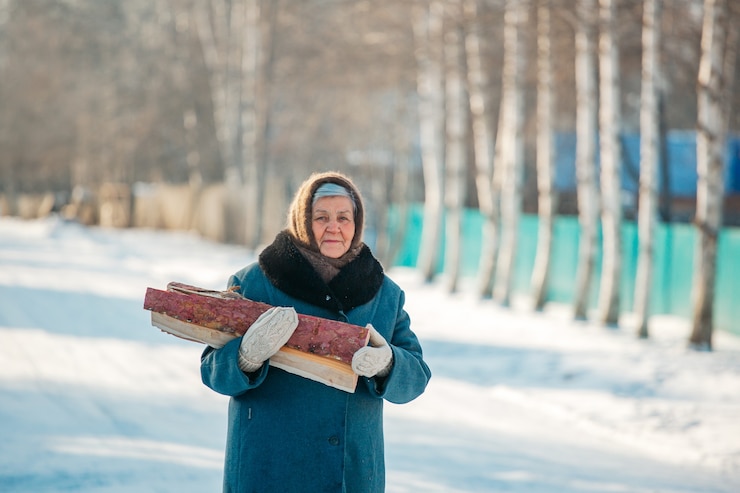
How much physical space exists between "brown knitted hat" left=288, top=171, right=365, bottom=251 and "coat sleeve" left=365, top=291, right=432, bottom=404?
321mm

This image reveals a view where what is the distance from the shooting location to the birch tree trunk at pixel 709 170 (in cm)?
1231

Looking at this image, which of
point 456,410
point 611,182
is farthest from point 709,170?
point 456,410

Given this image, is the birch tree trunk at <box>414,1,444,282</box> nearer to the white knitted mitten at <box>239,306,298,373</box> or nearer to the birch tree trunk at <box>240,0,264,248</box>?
the birch tree trunk at <box>240,0,264,248</box>

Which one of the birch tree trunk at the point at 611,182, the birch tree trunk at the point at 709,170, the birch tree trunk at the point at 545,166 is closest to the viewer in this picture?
the birch tree trunk at the point at 709,170

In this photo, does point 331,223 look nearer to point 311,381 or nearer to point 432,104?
point 311,381

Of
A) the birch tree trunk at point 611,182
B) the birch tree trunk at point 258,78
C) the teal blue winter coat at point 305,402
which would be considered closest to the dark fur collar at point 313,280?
the teal blue winter coat at point 305,402

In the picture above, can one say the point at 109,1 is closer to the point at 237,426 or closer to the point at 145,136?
the point at 145,136

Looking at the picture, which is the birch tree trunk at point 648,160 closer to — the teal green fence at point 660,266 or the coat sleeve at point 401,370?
the teal green fence at point 660,266

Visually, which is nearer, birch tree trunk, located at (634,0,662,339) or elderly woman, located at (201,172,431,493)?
elderly woman, located at (201,172,431,493)

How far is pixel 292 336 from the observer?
3203 millimetres

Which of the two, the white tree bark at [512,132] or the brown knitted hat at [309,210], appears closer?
the brown knitted hat at [309,210]

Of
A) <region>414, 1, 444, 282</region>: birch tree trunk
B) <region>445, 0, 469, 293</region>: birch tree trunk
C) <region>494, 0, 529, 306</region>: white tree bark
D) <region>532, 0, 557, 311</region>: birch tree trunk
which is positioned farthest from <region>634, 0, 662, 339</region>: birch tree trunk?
<region>414, 1, 444, 282</region>: birch tree trunk

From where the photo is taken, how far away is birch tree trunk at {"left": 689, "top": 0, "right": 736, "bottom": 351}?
40.4ft

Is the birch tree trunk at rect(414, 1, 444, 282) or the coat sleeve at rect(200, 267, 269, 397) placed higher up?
the birch tree trunk at rect(414, 1, 444, 282)
